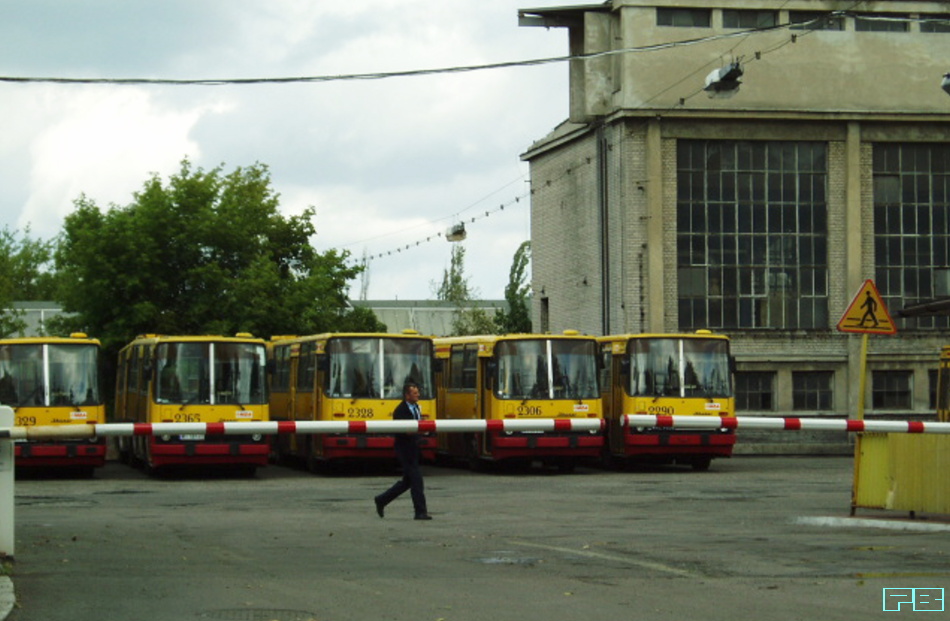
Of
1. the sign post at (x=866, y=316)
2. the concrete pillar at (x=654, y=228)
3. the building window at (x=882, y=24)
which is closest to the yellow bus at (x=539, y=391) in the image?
the sign post at (x=866, y=316)

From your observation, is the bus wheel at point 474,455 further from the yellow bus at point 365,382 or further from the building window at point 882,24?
the building window at point 882,24

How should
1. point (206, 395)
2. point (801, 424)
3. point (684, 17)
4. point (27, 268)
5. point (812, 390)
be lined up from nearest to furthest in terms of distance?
point (801, 424) → point (206, 395) → point (684, 17) → point (812, 390) → point (27, 268)

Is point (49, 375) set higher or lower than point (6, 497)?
higher

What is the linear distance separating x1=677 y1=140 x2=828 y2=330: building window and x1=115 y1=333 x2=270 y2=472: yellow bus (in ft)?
57.7

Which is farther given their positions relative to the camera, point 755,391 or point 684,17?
point 755,391

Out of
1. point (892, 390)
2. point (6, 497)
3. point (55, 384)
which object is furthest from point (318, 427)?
point (892, 390)

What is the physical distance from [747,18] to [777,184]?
14.4ft

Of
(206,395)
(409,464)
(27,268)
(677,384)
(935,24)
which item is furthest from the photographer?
(27,268)

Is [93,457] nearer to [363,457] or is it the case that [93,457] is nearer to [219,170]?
[363,457]

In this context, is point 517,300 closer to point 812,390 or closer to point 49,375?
point 812,390

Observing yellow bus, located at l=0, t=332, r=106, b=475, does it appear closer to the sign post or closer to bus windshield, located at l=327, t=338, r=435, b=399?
bus windshield, located at l=327, t=338, r=435, b=399

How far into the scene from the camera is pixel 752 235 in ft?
154

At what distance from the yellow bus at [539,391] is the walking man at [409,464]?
11.3 meters

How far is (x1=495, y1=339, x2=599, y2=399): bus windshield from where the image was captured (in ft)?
106
